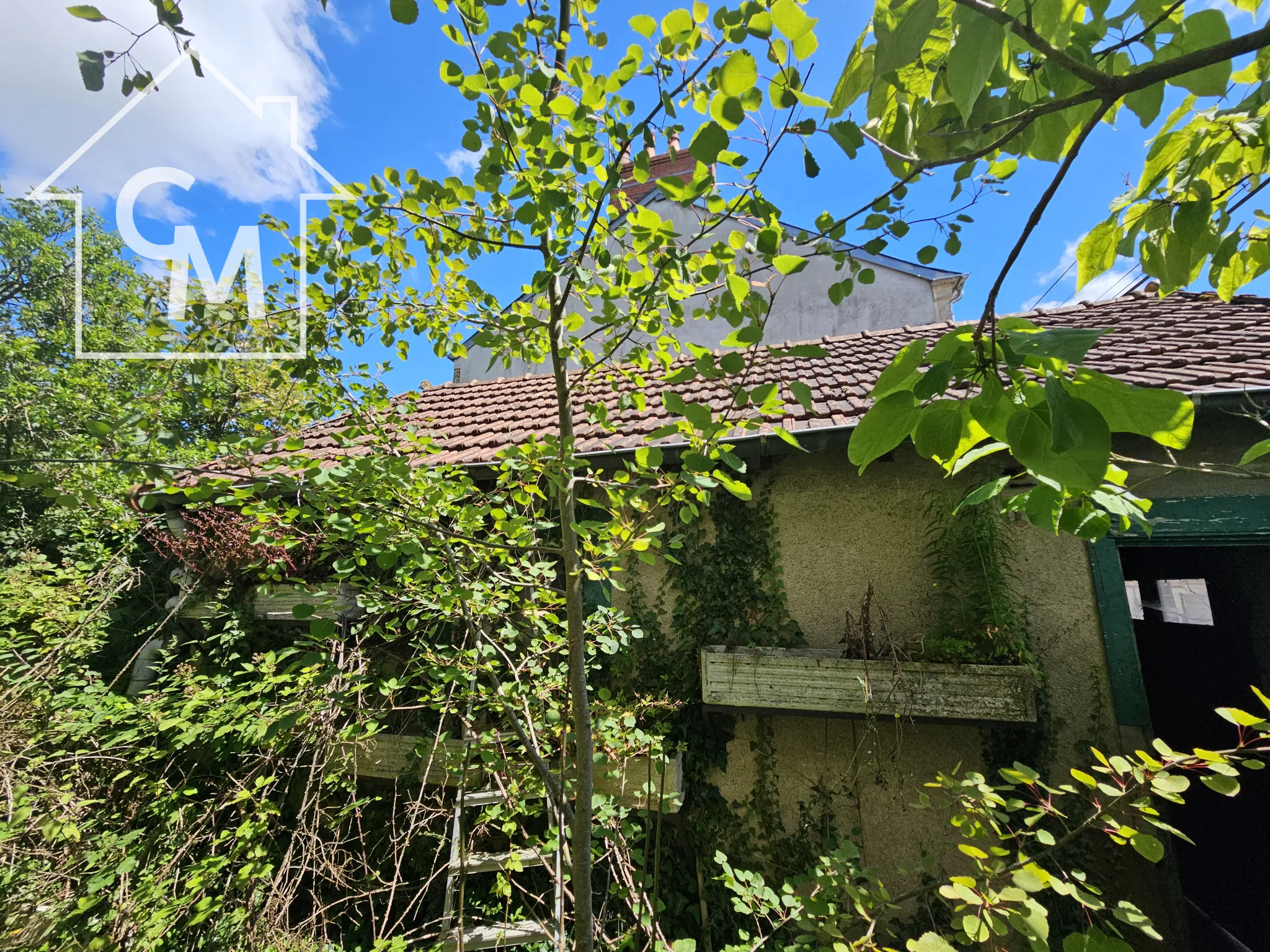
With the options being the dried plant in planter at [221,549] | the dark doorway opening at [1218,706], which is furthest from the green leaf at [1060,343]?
the dried plant in planter at [221,549]

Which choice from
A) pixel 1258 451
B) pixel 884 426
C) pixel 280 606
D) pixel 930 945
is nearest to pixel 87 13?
pixel 884 426

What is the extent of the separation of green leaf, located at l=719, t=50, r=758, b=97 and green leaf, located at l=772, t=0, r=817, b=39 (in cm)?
6

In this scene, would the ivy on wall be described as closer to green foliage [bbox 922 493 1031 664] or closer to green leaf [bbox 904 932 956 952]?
green foliage [bbox 922 493 1031 664]

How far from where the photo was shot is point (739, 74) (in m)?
0.80

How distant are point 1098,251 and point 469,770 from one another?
11.2 ft

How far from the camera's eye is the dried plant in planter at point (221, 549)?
3783 mm

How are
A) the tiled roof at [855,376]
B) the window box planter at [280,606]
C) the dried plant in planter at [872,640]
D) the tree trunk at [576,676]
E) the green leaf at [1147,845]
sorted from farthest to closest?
the window box planter at [280,606] < the tiled roof at [855,376] < the dried plant in planter at [872,640] < the tree trunk at [576,676] < the green leaf at [1147,845]

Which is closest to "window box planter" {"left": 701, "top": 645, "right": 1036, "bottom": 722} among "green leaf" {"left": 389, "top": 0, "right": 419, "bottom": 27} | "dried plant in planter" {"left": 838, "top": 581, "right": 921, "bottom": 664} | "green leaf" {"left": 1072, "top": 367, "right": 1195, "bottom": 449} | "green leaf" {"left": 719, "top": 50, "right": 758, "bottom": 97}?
"dried plant in planter" {"left": 838, "top": 581, "right": 921, "bottom": 664}

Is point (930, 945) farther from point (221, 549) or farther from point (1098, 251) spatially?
point (221, 549)

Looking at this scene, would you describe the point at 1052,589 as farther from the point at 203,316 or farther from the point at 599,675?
the point at 203,316

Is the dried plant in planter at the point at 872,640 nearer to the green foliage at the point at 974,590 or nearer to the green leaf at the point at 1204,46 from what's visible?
the green foliage at the point at 974,590

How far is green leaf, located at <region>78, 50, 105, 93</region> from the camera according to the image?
805mm

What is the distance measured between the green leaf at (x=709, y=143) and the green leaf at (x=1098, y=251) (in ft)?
2.30

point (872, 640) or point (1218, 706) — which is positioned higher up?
point (872, 640)
